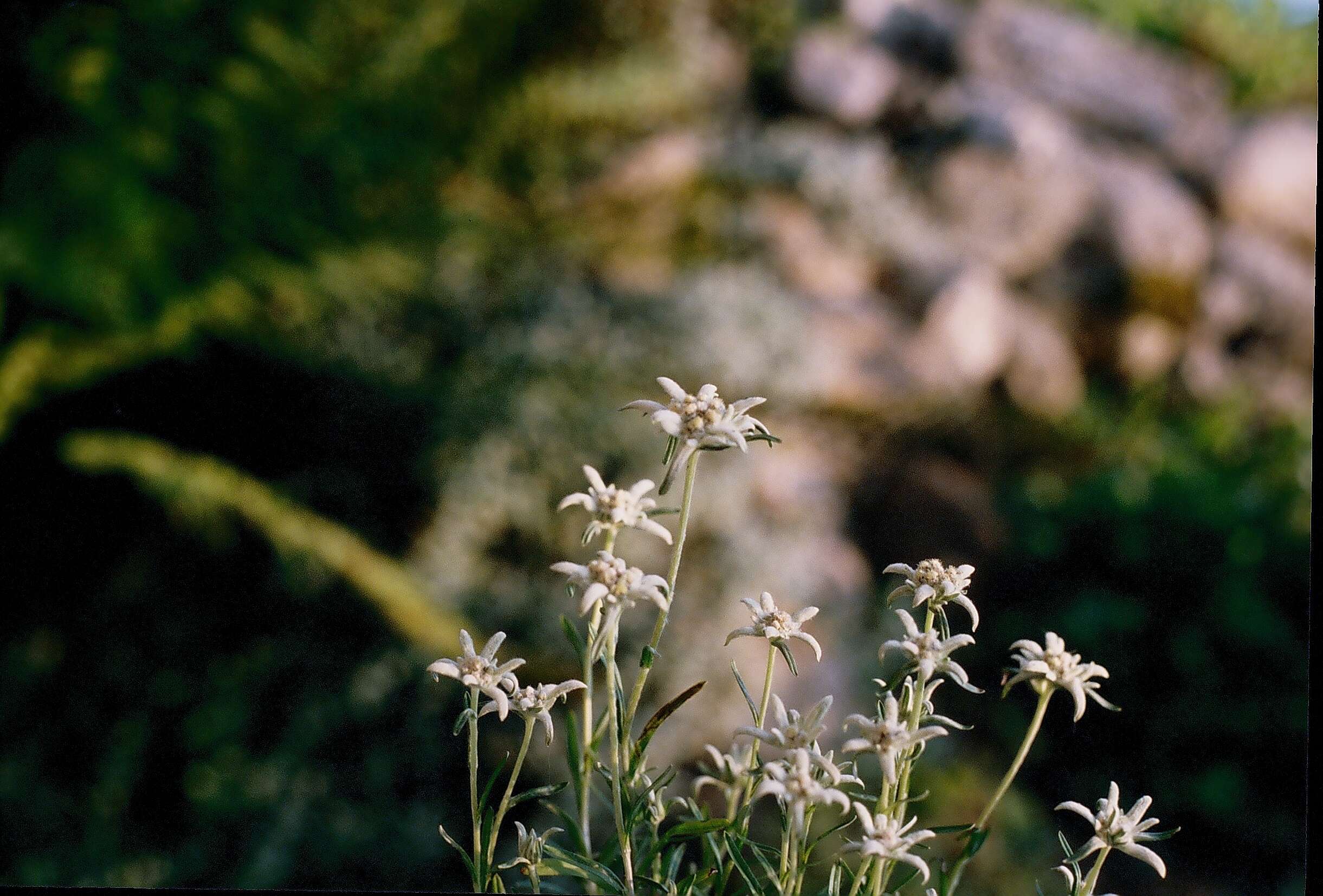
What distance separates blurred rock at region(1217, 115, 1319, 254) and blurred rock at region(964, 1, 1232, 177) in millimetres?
62

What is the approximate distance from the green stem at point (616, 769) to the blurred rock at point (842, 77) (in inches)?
84.4

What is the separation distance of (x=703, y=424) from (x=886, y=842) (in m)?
0.18

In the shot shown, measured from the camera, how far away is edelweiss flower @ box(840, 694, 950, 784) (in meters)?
0.37

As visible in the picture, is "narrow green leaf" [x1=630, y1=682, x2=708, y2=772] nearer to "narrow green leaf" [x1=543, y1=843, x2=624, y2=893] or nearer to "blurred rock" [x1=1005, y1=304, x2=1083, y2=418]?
"narrow green leaf" [x1=543, y1=843, x2=624, y2=893]

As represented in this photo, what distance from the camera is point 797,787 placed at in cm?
35

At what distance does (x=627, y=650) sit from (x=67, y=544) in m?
1.10

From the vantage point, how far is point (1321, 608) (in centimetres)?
51

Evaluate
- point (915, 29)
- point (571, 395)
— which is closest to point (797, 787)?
point (571, 395)

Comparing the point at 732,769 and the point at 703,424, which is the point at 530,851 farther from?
the point at 703,424

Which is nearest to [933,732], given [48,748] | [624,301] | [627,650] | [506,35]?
[627,650]

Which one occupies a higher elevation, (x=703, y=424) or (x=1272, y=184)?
(x=1272, y=184)

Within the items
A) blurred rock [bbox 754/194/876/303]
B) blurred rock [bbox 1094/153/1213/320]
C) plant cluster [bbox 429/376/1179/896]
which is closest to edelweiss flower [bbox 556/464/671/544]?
plant cluster [bbox 429/376/1179/896]

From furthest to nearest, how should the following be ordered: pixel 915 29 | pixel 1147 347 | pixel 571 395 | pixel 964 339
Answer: pixel 915 29, pixel 1147 347, pixel 964 339, pixel 571 395

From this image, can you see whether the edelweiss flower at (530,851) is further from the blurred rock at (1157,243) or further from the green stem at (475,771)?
the blurred rock at (1157,243)
